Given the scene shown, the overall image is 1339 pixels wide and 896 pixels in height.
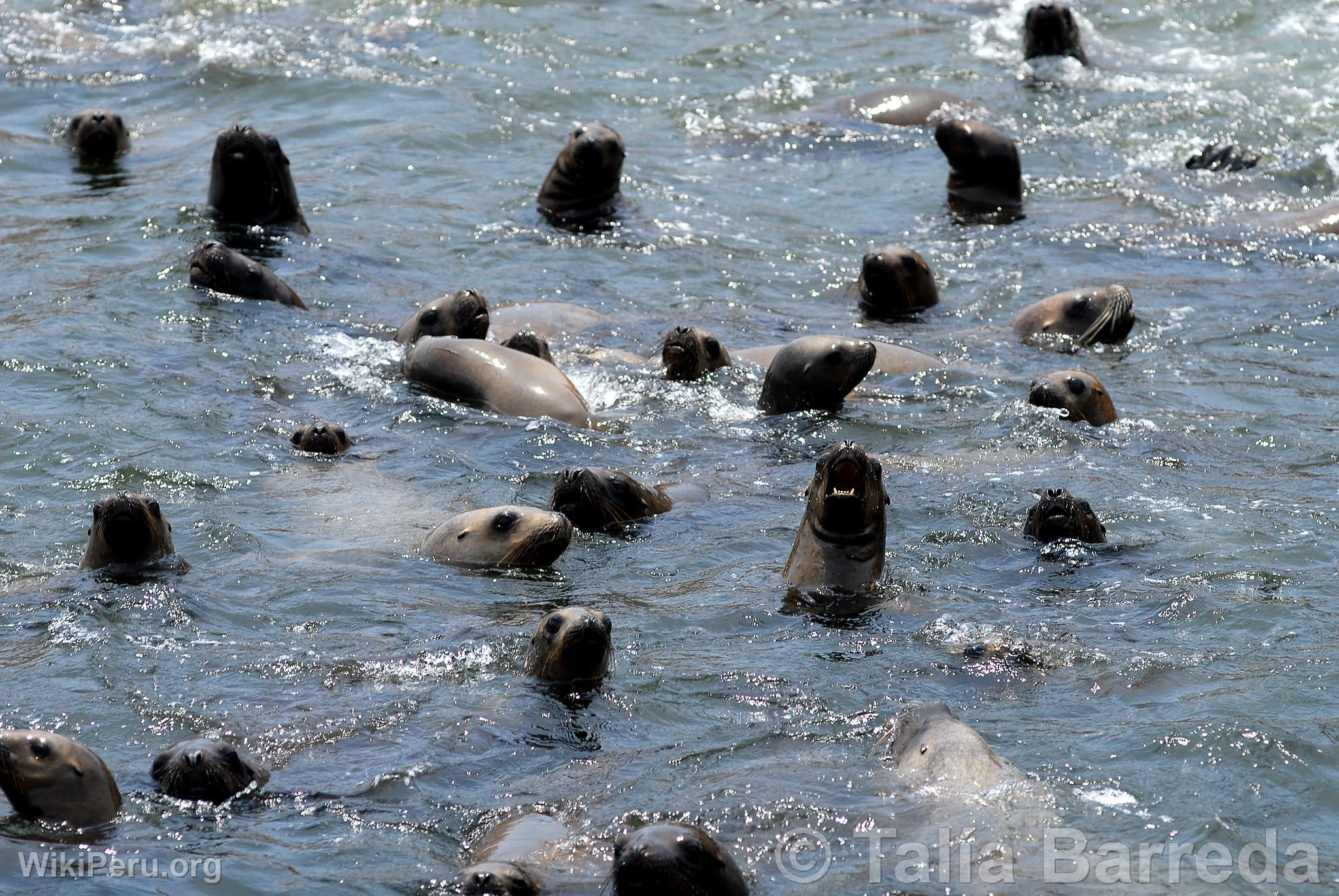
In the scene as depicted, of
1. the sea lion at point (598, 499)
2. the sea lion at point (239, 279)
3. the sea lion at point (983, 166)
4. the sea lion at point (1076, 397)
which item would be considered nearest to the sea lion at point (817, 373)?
the sea lion at point (1076, 397)

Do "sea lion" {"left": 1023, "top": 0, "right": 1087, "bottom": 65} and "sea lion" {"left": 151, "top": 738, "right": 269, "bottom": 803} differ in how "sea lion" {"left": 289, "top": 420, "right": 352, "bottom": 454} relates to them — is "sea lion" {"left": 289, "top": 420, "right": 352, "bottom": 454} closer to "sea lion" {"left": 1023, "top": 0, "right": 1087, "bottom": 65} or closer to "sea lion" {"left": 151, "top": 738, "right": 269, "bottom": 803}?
"sea lion" {"left": 151, "top": 738, "right": 269, "bottom": 803}

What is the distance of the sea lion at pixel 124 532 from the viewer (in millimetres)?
7270

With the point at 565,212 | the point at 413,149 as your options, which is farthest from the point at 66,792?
the point at 413,149

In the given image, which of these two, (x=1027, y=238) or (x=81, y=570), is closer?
(x=81, y=570)

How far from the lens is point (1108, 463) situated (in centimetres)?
896

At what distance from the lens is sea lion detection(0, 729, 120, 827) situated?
5.29 m

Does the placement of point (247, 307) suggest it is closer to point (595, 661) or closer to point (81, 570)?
point (81, 570)

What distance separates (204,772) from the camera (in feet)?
17.9

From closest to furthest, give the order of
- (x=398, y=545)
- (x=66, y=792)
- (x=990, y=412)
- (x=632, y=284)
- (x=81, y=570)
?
(x=66, y=792), (x=81, y=570), (x=398, y=545), (x=990, y=412), (x=632, y=284)

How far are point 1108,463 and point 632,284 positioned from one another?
4.32m

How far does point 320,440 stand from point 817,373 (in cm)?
272

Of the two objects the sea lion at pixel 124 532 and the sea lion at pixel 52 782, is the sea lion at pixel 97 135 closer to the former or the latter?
the sea lion at pixel 124 532

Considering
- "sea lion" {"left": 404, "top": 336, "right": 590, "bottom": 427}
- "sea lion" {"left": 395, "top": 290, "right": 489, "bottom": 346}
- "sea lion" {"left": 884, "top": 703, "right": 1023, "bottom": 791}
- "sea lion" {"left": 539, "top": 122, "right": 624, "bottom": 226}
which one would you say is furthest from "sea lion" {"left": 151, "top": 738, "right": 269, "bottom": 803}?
"sea lion" {"left": 539, "top": 122, "right": 624, "bottom": 226}

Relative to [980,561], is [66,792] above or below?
above
